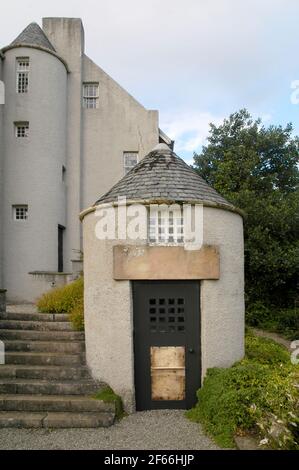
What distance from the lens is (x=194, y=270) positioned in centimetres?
655

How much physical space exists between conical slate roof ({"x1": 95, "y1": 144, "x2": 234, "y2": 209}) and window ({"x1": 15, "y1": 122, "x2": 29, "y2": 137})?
9724 mm

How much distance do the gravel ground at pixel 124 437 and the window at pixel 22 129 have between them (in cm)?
1286

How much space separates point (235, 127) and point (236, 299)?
16821 millimetres

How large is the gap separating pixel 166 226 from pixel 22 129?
1162 centimetres

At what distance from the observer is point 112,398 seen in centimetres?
629

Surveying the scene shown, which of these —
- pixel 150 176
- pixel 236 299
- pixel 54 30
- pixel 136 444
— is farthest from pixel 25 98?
pixel 136 444

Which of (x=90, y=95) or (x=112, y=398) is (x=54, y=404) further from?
(x=90, y=95)

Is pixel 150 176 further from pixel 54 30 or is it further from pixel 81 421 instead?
pixel 54 30

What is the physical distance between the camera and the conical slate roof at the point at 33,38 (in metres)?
15.5

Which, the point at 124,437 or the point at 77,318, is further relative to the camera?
the point at 77,318

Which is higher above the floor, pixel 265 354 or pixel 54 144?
pixel 54 144

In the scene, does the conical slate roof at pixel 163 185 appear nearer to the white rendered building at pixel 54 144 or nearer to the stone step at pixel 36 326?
the stone step at pixel 36 326

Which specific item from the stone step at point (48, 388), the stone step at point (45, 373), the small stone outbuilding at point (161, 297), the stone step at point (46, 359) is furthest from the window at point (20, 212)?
the stone step at point (48, 388)

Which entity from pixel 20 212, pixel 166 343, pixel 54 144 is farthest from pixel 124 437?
pixel 54 144
